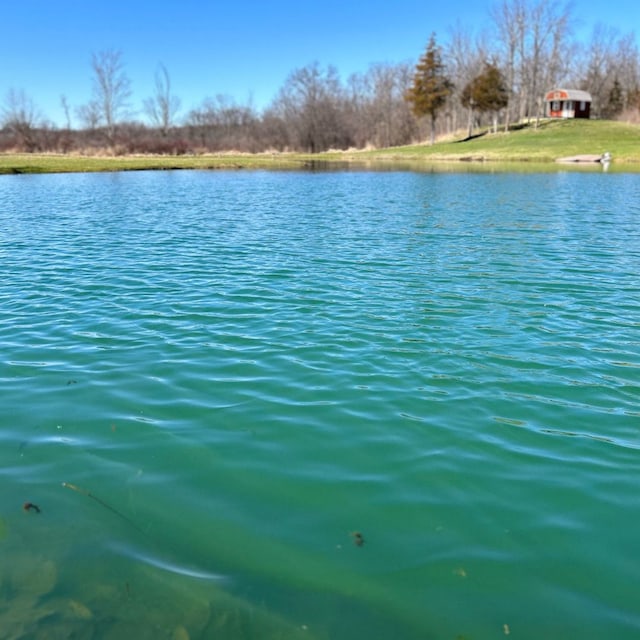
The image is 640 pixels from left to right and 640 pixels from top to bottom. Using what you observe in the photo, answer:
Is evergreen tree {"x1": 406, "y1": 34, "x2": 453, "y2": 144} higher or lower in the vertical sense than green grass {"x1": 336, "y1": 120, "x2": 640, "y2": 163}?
higher

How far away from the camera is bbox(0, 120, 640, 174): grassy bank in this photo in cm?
5484

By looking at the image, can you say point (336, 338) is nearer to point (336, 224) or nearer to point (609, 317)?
point (609, 317)

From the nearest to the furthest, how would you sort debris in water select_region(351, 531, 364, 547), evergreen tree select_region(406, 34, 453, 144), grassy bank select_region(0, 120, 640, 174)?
debris in water select_region(351, 531, 364, 547) < grassy bank select_region(0, 120, 640, 174) < evergreen tree select_region(406, 34, 453, 144)

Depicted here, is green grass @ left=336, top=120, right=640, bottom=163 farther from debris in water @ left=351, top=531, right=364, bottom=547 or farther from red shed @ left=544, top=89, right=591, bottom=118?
debris in water @ left=351, top=531, right=364, bottom=547

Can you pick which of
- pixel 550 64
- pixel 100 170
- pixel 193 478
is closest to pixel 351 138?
pixel 550 64

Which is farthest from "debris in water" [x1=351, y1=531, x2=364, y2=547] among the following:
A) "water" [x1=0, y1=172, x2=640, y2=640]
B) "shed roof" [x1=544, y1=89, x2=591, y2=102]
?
"shed roof" [x1=544, y1=89, x2=591, y2=102]

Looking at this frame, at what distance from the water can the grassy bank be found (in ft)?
151

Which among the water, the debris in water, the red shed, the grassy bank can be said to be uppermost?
the red shed

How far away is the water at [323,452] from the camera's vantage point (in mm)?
3406

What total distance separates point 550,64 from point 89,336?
99668mm

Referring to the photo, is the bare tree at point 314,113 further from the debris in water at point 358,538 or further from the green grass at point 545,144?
the debris in water at point 358,538

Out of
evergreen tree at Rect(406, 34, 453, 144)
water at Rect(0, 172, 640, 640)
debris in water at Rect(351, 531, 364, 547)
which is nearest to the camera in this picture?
water at Rect(0, 172, 640, 640)

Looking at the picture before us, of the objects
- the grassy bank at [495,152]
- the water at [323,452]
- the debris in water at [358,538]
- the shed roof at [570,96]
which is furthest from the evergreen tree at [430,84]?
the debris in water at [358,538]

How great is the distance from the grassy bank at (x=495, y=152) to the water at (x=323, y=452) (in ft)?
151
